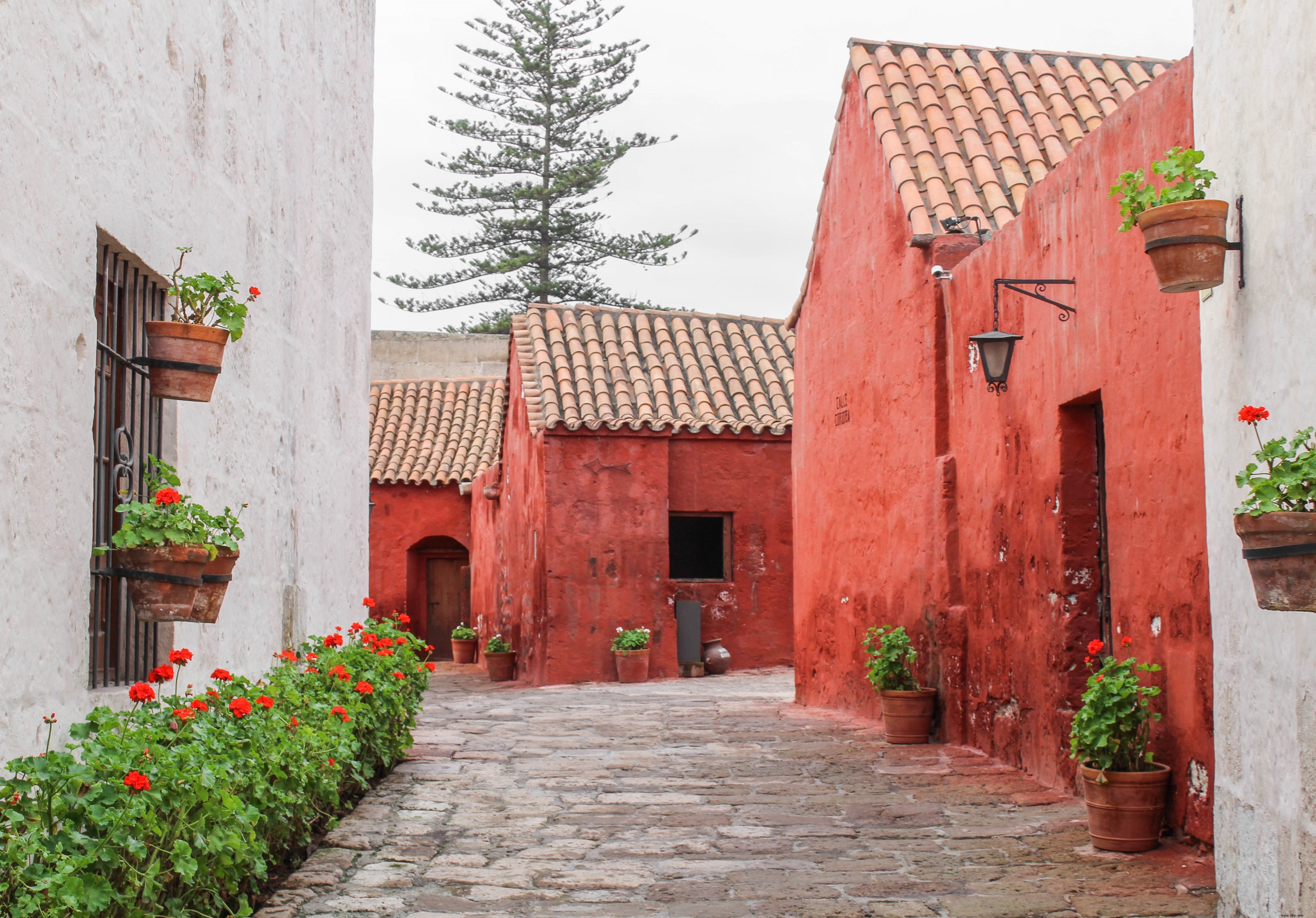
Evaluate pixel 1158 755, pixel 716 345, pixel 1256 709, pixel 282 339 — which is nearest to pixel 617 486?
pixel 716 345

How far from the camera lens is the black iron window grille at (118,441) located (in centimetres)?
467

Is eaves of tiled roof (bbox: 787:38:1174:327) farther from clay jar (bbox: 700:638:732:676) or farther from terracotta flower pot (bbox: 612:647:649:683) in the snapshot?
clay jar (bbox: 700:638:732:676)

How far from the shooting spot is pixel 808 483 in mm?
12930

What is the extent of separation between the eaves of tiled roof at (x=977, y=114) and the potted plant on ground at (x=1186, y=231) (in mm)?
4834

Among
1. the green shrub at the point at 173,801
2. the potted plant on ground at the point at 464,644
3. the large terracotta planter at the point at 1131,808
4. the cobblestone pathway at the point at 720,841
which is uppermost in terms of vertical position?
the green shrub at the point at 173,801

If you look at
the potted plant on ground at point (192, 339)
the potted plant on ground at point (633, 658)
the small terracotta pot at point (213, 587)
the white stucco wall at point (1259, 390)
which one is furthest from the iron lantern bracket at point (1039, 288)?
the potted plant on ground at point (633, 658)

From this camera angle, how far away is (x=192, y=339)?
16.1 ft

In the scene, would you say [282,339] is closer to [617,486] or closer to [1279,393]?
[1279,393]

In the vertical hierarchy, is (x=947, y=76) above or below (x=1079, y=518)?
above

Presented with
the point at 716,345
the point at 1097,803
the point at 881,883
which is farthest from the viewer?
the point at 716,345

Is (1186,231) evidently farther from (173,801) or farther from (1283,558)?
(173,801)

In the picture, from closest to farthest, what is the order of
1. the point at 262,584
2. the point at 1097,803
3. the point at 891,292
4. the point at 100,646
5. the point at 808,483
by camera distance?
1. the point at 100,646
2. the point at 1097,803
3. the point at 262,584
4. the point at 891,292
5. the point at 808,483

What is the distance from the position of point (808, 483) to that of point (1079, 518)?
5.95 metres

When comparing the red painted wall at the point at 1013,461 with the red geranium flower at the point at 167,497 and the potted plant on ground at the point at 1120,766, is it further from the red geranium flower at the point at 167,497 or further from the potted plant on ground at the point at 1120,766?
the red geranium flower at the point at 167,497
